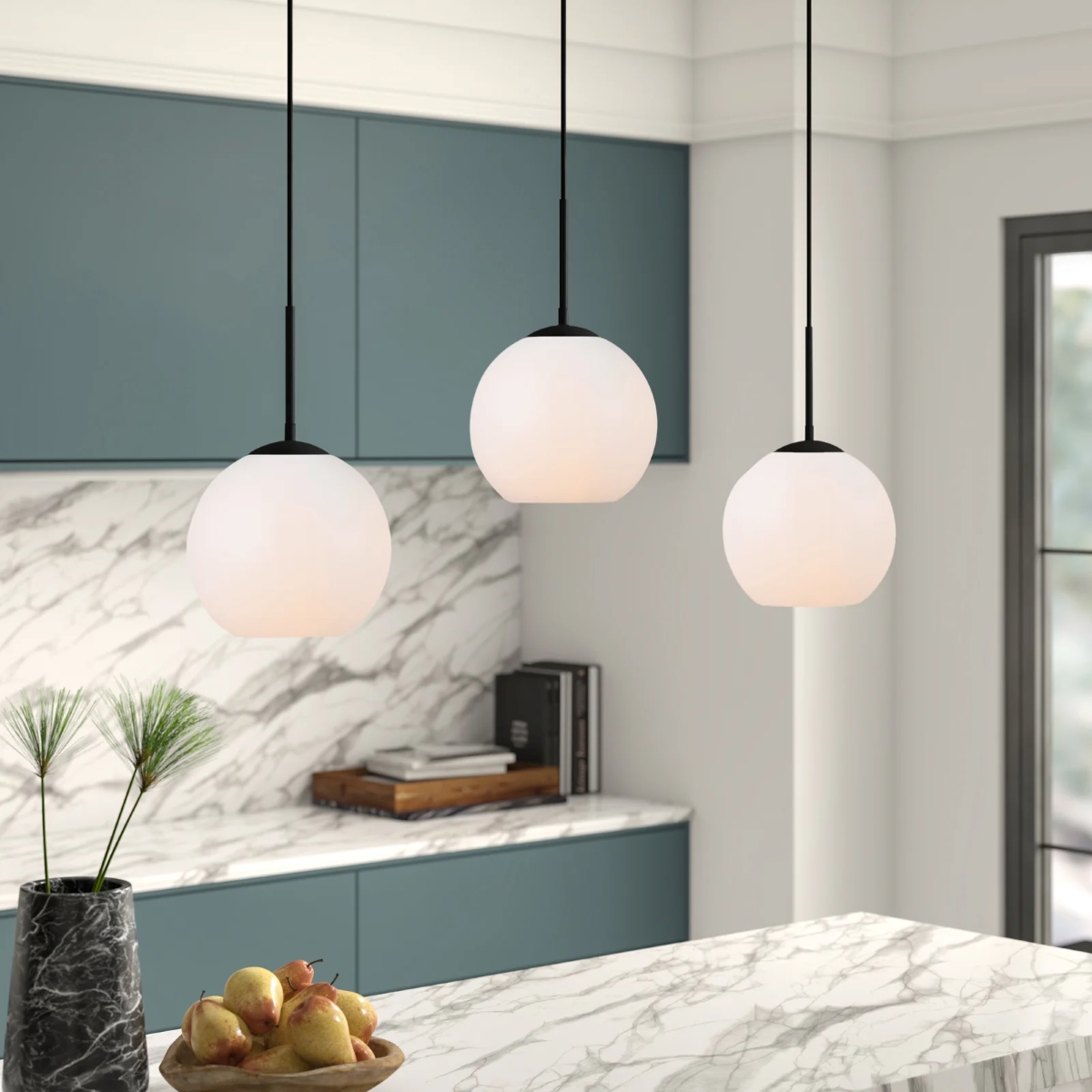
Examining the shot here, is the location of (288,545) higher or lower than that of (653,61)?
lower

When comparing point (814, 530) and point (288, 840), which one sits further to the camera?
point (288, 840)

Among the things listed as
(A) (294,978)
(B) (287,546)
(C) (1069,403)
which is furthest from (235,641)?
(B) (287,546)

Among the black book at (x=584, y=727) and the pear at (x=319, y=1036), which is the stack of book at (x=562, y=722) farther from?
the pear at (x=319, y=1036)

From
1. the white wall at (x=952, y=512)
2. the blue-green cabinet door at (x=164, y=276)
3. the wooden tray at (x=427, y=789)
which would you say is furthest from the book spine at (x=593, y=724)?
the blue-green cabinet door at (x=164, y=276)

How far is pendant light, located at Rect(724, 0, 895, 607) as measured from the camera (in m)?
2.10

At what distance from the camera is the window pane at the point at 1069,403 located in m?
3.94

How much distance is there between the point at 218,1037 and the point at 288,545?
56 centimetres

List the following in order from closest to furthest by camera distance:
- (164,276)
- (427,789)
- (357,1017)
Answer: (357,1017) → (164,276) → (427,789)

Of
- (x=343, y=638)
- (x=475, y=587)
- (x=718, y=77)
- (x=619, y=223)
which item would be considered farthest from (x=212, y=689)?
(x=718, y=77)

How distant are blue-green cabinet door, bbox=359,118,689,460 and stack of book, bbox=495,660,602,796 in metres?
0.63

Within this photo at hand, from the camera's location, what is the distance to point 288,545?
172 cm

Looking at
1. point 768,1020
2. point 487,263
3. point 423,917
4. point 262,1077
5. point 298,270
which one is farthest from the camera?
point 487,263

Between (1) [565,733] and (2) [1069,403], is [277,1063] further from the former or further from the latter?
(2) [1069,403]

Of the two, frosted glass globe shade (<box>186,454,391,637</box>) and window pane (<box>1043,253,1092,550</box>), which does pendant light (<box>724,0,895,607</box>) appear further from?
window pane (<box>1043,253,1092,550</box>)
